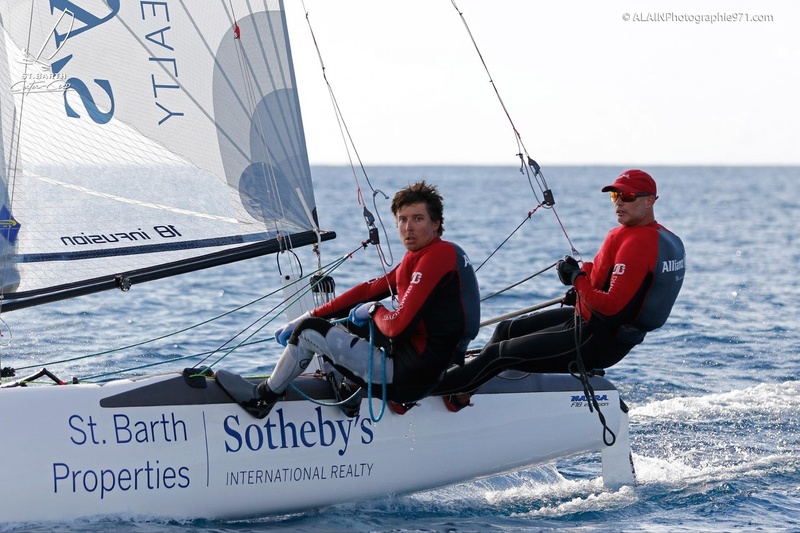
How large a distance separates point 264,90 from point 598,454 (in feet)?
8.45

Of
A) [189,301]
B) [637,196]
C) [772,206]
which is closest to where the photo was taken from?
[637,196]

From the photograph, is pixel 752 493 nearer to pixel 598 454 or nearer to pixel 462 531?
pixel 598 454

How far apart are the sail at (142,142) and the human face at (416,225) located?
882 millimetres

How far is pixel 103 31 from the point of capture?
489 centimetres

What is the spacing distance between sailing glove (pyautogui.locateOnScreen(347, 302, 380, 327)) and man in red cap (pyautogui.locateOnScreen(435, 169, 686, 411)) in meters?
0.59

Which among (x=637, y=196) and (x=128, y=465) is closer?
(x=128, y=465)

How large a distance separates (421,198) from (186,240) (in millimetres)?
1318

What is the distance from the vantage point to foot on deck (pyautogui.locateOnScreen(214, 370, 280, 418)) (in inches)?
179

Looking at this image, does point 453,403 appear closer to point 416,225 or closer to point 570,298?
point 570,298

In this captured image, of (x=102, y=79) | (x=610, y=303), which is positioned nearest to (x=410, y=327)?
(x=610, y=303)

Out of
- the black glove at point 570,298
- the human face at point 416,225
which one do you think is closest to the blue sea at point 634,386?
the black glove at point 570,298

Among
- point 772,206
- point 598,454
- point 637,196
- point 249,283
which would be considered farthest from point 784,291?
point 772,206

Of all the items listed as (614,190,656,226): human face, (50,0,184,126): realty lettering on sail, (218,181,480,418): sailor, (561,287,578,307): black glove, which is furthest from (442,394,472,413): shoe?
(50,0,184,126): realty lettering on sail

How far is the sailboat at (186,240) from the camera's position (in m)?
4.46
